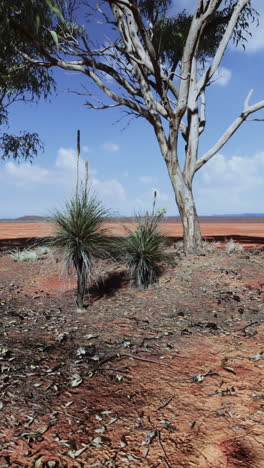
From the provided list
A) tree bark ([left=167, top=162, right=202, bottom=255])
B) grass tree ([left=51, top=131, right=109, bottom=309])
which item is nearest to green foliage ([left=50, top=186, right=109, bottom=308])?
grass tree ([left=51, top=131, right=109, bottom=309])

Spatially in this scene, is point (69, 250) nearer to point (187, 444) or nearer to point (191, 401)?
point (191, 401)

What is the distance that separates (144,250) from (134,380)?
12.4ft

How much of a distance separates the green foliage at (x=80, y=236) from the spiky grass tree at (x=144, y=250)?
39.3 inches

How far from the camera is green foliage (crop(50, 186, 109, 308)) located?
5801mm

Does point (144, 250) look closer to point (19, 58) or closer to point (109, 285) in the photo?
point (109, 285)

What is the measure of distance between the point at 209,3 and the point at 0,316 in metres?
9.14

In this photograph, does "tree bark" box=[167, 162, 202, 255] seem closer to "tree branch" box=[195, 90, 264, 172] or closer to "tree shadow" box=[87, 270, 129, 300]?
"tree branch" box=[195, 90, 264, 172]

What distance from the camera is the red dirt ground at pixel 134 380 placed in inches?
92.0

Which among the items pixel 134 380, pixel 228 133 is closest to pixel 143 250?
pixel 134 380

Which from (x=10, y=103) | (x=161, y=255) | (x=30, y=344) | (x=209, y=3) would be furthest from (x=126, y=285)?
(x=10, y=103)

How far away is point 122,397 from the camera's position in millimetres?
2990

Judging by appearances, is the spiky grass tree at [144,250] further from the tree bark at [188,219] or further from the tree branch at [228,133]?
the tree branch at [228,133]

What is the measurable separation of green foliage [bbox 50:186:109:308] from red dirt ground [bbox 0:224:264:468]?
84 cm

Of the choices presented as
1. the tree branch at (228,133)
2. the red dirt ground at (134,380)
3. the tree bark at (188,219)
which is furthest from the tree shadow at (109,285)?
the tree branch at (228,133)
